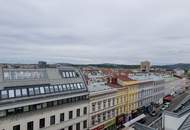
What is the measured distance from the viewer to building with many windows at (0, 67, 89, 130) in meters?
33.5

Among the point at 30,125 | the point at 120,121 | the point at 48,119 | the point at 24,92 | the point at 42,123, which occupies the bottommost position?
the point at 120,121

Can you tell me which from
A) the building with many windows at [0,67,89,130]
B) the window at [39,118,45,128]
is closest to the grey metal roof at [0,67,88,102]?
the building with many windows at [0,67,89,130]

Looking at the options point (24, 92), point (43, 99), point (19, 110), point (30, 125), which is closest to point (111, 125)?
point (43, 99)

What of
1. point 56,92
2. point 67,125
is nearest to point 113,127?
point 67,125

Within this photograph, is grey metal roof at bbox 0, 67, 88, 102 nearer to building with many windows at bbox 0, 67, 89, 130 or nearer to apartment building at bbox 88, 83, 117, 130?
building with many windows at bbox 0, 67, 89, 130

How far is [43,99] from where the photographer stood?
3766 centimetres

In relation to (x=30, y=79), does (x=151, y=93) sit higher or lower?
lower

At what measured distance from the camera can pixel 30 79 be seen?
37812 mm

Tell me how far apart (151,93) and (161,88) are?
12273mm

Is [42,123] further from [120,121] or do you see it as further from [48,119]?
[120,121]

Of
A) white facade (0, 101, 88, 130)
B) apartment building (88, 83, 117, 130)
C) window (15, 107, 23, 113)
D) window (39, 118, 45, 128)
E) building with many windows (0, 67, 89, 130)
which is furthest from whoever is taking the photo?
apartment building (88, 83, 117, 130)

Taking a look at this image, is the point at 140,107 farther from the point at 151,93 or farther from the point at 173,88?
the point at 173,88

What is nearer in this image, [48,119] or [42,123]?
[42,123]

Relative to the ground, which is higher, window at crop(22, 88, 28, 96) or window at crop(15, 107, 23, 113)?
window at crop(22, 88, 28, 96)
